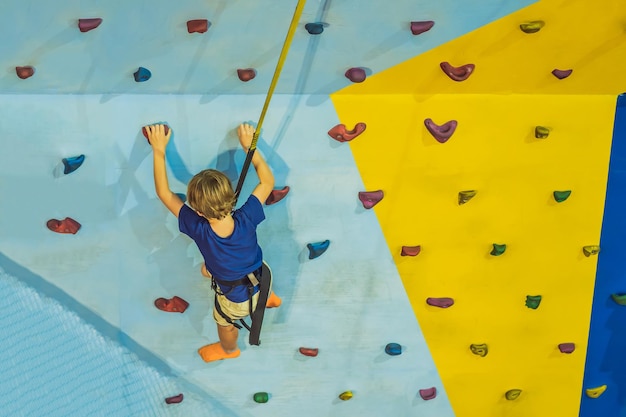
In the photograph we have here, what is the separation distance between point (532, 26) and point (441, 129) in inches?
14.0

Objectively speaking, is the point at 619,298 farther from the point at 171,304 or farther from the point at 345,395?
the point at 171,304

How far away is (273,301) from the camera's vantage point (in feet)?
Answer: 6.35

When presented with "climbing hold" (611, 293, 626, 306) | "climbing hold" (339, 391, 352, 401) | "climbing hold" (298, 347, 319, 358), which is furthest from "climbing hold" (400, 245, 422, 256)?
"climbing hold" (611, 293, 626, 306)

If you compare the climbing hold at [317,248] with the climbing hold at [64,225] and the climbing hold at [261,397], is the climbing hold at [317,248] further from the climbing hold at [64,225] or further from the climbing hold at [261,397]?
the climbing hold at [64,225]

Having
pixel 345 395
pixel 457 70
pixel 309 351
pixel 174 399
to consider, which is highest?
pixel 457 70

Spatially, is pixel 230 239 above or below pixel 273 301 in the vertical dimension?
above

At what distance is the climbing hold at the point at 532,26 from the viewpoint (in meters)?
1.54

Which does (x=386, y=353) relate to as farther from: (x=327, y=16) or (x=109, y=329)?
(x=327, y=16)

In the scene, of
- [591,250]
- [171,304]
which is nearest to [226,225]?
[171,304]

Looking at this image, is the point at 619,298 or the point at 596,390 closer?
the point at 619,298

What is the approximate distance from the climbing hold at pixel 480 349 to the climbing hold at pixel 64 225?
52.1 inches

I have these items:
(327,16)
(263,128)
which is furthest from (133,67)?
(327,16)

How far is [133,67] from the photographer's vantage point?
162cm

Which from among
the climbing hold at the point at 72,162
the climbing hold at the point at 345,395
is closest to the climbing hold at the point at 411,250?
the climbing hold at the point at 345,395
